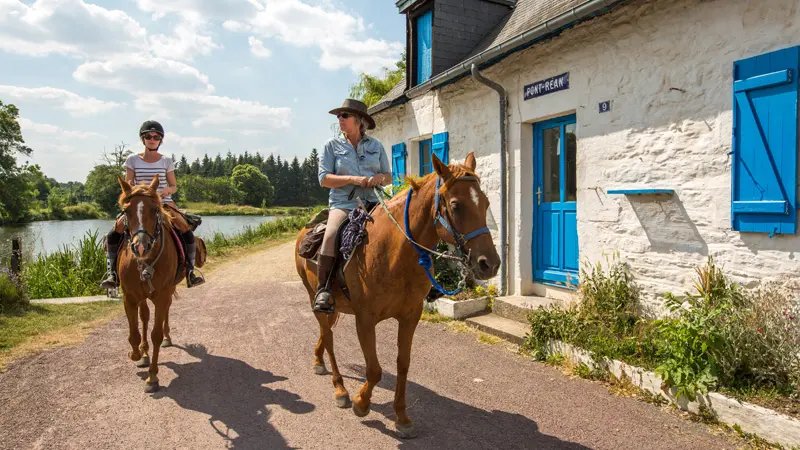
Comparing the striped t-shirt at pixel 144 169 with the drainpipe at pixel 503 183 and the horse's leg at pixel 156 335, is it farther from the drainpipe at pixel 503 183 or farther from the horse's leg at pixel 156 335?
the drainpipe at pixel 503 183

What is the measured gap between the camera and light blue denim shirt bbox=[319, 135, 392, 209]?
3951mm

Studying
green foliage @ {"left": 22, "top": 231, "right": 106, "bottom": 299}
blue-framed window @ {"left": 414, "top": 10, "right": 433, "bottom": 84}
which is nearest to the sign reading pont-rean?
blue-framed window @ {"left": 414, "top": 10, "right": 433, "bottom": 84}

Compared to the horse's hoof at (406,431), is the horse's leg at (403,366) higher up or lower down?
higher up

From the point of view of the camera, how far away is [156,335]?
14.6 ft

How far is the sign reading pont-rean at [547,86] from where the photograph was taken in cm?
587

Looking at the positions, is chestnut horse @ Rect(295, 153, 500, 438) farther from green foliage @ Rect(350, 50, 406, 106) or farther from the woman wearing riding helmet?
green foliage @ Rect(350, 50, 406, 106)

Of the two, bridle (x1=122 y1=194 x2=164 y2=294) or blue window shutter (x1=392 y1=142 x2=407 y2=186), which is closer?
bridle (x1=122 y1=194 x2=164 y2=294)

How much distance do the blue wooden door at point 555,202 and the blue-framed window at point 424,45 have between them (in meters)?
3.12

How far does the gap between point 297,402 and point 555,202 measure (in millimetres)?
4329

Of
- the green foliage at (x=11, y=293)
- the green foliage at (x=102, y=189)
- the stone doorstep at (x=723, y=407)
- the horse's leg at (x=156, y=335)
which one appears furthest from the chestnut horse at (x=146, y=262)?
the green foliage at (x=102, y=189)

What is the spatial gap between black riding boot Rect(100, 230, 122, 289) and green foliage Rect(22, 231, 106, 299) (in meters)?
5.24

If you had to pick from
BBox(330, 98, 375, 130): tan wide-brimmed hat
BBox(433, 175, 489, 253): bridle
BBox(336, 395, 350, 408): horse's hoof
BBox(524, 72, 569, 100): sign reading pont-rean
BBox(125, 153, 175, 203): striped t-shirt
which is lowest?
BBox(336, 395, 350, 408): horse's hoof

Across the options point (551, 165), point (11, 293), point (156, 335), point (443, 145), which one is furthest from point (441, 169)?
point (11, 293)

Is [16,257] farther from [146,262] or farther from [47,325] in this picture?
[146,262]
